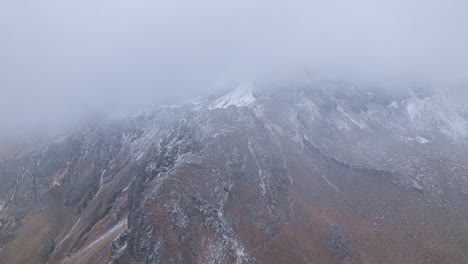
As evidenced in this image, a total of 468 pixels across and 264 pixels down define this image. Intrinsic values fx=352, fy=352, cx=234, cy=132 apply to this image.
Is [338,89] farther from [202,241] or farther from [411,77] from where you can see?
[202,241]

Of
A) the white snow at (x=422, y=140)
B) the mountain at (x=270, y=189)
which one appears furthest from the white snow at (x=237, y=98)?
the white snow at (x=422, y=140)

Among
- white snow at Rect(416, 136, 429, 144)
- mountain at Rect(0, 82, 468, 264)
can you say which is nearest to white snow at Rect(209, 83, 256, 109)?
mountain at Rect(0, 82, 468, 264)

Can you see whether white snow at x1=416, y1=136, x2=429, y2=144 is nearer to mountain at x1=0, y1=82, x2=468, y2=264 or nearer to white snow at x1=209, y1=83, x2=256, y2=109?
mountain at x1=0, y1=82, x2=468, y2=264

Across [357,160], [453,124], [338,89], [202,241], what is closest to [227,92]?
[338,89]

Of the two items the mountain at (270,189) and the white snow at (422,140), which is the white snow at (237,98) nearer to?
the mountain at (270,189)

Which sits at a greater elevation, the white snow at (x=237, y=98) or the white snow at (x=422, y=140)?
the white snow at (x=237, y=98)
